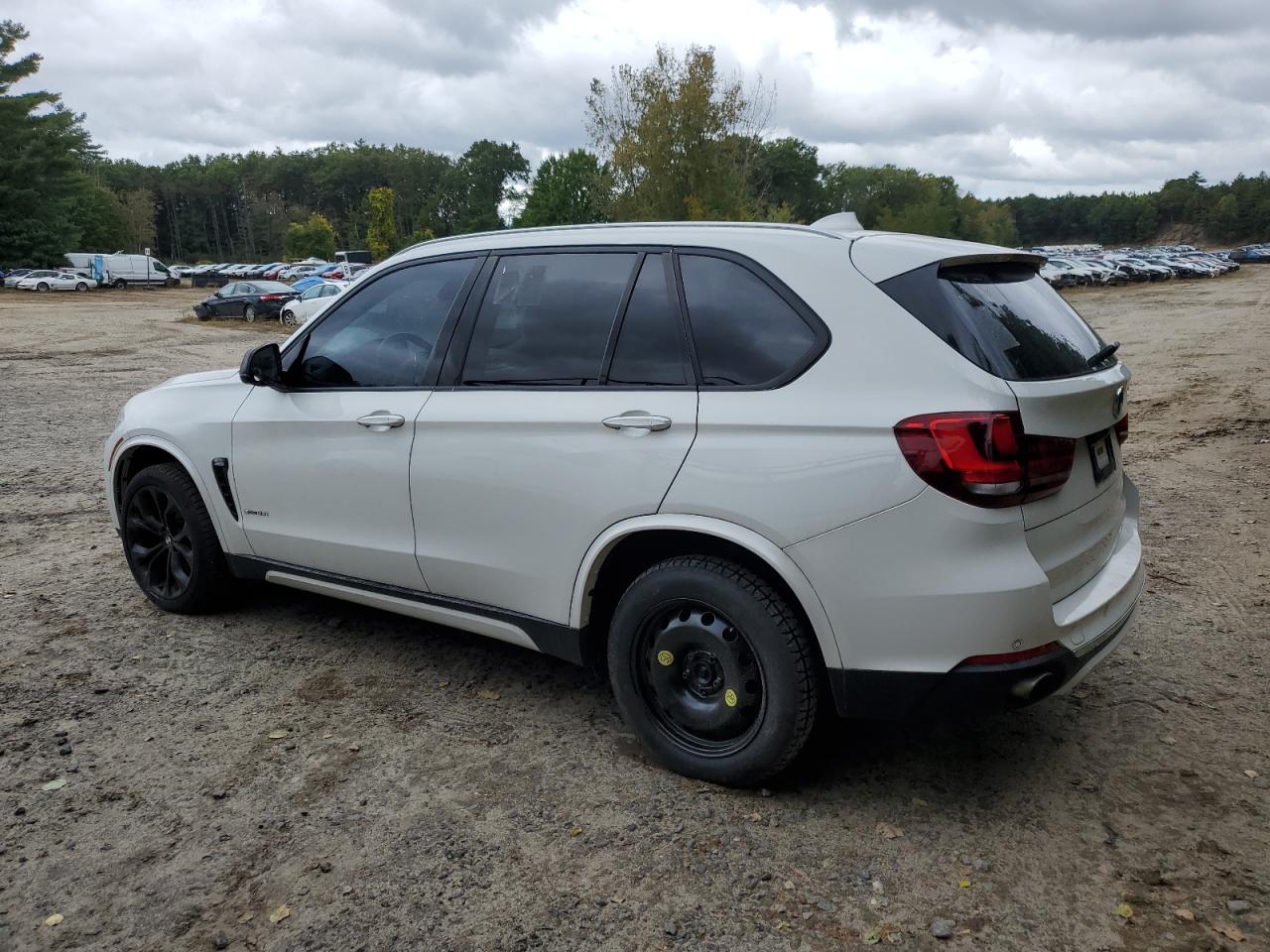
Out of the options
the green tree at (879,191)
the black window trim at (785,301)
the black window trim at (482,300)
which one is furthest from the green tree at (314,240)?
the black window trim at (785,301)

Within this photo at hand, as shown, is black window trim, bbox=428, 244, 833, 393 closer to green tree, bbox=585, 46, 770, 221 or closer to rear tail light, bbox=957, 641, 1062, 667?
rear tail light, bbox=957, 641, 1062, 667

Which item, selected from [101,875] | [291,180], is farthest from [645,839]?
[291,180]

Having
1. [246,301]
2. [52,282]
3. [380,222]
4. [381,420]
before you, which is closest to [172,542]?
[381,420]

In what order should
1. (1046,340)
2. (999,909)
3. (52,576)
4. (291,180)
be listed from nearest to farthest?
(999,909), (1046,340), (52,576), (291,180)

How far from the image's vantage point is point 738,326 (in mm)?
3238

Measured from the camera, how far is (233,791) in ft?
11.2

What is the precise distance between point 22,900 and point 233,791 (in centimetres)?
68

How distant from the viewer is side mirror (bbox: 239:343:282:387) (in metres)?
4.34

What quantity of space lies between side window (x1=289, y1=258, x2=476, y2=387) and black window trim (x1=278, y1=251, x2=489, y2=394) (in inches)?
0.5

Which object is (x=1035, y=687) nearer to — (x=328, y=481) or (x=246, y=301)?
(x=328, y=481)

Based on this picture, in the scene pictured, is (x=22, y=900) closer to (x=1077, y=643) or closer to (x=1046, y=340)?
(x=1077, y=643)

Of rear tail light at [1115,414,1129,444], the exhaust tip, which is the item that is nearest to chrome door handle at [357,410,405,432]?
the exhaust tip

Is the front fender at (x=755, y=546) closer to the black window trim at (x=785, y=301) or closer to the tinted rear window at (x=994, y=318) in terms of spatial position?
the black window trim at (x=785, y=301)

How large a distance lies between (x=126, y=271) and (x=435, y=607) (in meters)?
61.3
